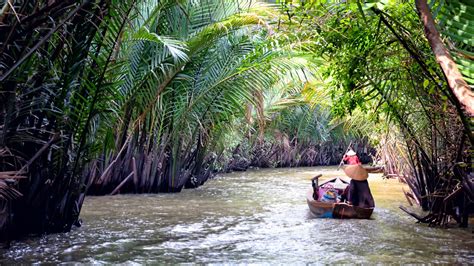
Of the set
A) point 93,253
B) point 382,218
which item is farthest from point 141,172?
point 93,253

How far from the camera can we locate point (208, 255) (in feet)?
22.0

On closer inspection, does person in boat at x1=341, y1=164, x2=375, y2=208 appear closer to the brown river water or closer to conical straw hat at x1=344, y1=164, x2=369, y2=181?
conical straw hat at x1=344, y1=164, x2=369, y2=181

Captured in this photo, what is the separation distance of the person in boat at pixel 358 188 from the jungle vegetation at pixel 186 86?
0.90 meters

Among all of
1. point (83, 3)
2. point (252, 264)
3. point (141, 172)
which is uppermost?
point (83, 3)

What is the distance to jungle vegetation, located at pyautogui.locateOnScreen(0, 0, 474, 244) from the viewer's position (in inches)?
182

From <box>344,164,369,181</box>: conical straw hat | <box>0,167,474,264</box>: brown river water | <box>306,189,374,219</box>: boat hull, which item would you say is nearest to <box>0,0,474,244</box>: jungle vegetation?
<box>0,167,474,264</box>: brown river water

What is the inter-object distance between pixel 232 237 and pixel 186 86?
17.3ft

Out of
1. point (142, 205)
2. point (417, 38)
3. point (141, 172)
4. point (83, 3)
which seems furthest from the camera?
point (141, 172)

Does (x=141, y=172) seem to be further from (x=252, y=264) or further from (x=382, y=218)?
(x=252, y=264)

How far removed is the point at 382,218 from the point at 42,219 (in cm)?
589

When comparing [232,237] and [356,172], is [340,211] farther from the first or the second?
[232,237]

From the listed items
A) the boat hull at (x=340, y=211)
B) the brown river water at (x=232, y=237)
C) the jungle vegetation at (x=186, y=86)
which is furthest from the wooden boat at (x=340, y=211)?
the jungle vegetation at (x=186, y=86)

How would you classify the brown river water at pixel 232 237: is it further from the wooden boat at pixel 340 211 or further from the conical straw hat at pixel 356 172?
the conical straw hat at pixel 356 172

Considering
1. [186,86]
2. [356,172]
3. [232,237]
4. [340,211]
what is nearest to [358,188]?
[356,172]
